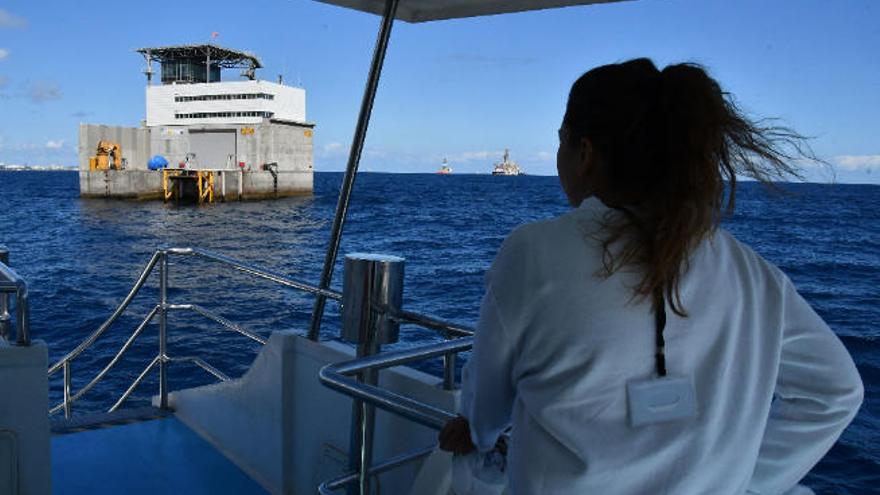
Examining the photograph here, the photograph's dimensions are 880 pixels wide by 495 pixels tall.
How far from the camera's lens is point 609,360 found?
82cm

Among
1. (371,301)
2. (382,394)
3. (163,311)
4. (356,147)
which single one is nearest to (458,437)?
(382,394)

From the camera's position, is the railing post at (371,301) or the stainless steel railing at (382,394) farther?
the railing post at (371,301)

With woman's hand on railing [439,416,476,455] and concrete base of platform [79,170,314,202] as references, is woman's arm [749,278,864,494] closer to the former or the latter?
woman's hand on railing [439,416,476,455]

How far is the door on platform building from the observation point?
49562mm

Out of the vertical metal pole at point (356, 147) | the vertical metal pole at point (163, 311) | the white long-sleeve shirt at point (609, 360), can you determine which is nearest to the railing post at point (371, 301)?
the vertical metal pole at point (356, 147)

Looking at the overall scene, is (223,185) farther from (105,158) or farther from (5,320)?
(5,320)

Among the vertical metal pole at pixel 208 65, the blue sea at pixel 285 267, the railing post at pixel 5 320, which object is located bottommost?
the blue sea at pixel 285 267

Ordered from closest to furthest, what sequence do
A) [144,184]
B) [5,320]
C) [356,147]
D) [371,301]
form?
[371,301], [5,320], [356,147], [144,184]

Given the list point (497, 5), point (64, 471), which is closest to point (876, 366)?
point (497, 5)

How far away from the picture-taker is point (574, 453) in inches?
32.6

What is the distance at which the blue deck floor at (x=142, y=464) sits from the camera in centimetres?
305

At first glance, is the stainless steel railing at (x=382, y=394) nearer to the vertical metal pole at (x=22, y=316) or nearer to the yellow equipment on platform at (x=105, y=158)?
the vertical metal pole at (x=22, y=316)

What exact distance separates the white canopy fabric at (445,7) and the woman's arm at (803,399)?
1878 millimetres

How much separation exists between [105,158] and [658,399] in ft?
167
